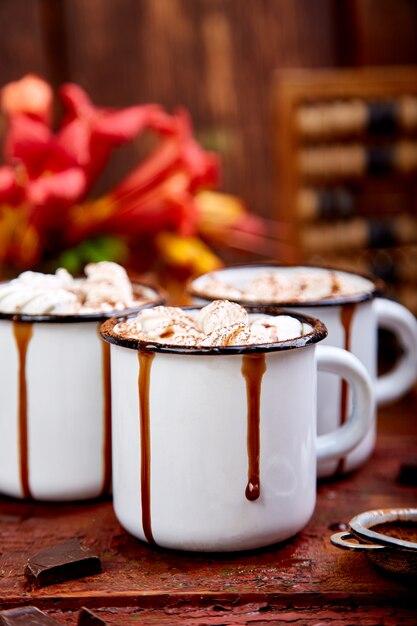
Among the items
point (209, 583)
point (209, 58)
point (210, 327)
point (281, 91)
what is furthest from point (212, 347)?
point (209, 58)

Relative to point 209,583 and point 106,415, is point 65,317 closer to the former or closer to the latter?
point 106,415

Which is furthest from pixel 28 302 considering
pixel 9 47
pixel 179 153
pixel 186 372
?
pixel 9 47

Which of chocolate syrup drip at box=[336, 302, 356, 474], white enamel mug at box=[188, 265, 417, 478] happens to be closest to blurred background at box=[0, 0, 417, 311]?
white enamel mug at box=[188, 265, 417, 478]

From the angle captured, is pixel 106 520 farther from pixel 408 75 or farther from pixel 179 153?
pixel 408 75

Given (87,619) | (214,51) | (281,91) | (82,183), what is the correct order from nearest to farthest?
(87,619) → (82,183) → (281,91) → (214,51)

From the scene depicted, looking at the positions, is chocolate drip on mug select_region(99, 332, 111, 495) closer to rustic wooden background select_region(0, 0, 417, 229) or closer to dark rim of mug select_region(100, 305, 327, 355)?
dark rim of mug select_region(100, 305, 327, 355)

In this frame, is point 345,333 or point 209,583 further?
point 345,333
